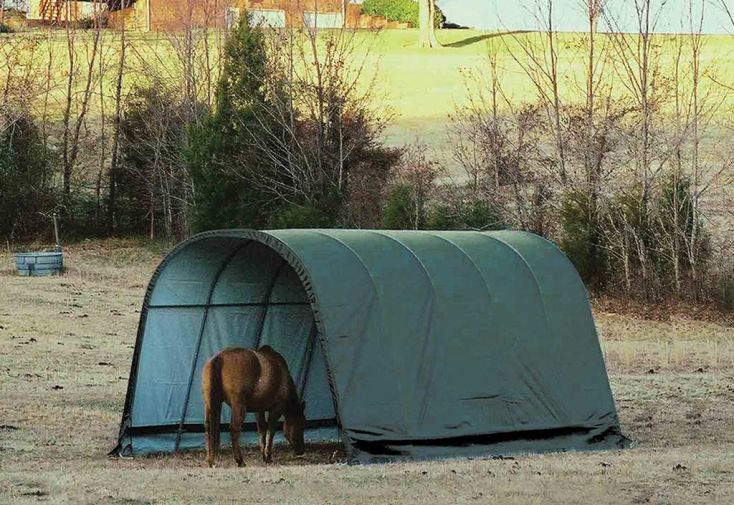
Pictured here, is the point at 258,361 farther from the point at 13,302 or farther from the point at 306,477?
the point at 13,302

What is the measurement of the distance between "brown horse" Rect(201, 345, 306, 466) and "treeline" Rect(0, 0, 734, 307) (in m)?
18.9

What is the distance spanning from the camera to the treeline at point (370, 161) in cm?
3259

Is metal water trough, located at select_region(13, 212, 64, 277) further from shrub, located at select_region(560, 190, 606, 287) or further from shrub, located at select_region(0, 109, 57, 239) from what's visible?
shrub, located at select_region(560, 190, 606, 287)

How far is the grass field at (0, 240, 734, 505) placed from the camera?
10.8 meters

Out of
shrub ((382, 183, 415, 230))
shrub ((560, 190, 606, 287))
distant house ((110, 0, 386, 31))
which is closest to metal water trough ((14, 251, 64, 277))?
shrub ((382, 183, 415, 230))

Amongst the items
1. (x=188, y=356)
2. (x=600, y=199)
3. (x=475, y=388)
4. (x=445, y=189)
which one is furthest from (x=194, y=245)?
(x=445, y=189)

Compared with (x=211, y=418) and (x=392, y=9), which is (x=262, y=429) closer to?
(x=211, y=418)

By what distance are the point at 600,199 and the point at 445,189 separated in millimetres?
6003

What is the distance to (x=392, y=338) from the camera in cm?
1376

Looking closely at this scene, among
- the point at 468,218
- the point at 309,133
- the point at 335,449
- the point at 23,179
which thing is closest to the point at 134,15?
the point at 23,179

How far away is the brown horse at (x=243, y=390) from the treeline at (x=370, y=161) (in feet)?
61.9

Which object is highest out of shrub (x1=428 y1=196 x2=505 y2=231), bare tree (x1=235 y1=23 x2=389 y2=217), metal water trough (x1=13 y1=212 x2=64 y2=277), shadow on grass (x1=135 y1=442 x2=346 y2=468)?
bare tree (x1=235 y1=23 x2=389 y2=217)

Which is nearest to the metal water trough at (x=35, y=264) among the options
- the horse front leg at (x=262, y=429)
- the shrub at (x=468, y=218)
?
the shrub at (x=468, y=218)

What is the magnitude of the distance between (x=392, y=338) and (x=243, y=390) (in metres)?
1.70
